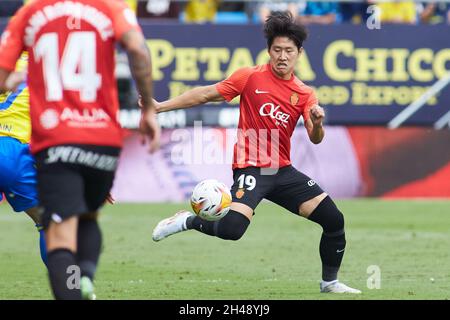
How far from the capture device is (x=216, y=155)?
20219 millimetres

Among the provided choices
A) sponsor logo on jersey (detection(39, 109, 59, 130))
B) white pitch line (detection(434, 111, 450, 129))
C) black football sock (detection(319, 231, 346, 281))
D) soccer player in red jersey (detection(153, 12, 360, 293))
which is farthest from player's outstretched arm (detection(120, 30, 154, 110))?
white pitch line (detection(434, 111, 450, 129))

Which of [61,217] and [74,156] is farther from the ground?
[74,156]

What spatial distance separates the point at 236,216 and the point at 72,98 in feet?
10.3

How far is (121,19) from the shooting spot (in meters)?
7.00

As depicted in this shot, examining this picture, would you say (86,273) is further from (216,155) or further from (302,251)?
(216,155)

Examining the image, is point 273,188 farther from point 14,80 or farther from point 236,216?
point 14,80

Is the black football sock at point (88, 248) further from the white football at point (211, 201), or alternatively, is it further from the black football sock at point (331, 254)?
the black football sock at point (331, 254)

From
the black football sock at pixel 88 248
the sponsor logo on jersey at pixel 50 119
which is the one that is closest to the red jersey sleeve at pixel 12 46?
the sponsor logo on jersey at pixel 50 119

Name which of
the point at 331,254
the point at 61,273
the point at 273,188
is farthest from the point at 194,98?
the point at 61,273

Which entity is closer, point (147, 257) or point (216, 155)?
point (147, 257)

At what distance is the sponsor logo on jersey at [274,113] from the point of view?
1016cm

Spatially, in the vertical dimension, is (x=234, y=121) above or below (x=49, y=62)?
above
